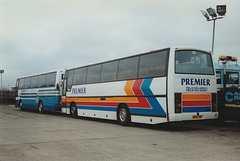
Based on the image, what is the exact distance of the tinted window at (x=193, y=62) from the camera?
36.5 ft

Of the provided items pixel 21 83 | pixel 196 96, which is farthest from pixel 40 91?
pixel 196 96

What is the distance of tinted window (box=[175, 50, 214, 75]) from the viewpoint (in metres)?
11.1

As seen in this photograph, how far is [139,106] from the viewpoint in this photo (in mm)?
12430

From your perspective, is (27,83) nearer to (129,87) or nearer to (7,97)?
(129,87)

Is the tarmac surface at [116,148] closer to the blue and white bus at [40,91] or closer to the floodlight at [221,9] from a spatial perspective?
the blue and white bus at [40,91]

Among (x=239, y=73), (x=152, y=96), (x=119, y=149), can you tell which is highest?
(x=239, y=73)

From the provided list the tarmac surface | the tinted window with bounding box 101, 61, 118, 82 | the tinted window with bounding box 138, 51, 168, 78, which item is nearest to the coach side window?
the tinted window with bounding box 101, 61, 118, 82

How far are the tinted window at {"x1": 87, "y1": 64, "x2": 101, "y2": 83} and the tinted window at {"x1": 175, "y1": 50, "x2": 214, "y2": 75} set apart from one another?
19.4 ft

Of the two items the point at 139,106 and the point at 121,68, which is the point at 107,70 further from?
the point at 139,106

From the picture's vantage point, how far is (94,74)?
53.9 ft

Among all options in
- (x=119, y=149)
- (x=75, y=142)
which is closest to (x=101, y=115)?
(x=75, y=142)

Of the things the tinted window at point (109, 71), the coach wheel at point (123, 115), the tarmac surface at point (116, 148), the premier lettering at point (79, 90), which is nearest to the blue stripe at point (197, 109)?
the tarmac surface at point (116, 148)

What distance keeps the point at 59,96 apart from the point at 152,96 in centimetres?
1112

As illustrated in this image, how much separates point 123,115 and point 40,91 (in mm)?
12256
